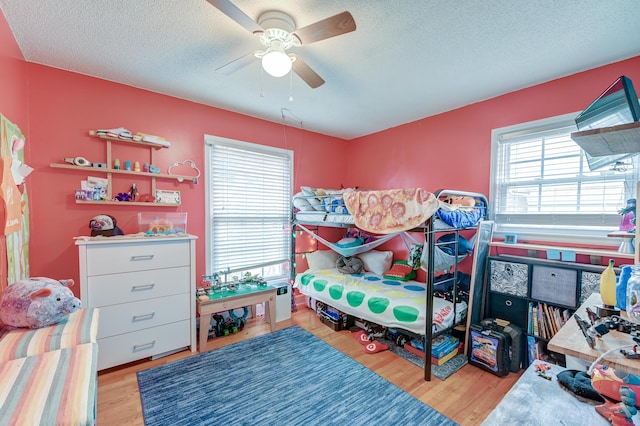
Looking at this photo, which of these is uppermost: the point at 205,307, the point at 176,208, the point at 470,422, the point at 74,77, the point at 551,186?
the point at 74,77

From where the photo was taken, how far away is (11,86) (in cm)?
174

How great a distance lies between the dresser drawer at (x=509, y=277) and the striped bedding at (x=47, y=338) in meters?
2.96

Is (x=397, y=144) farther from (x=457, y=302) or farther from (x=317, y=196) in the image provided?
(x=457, y=302)

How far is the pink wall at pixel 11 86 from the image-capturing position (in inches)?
61.4

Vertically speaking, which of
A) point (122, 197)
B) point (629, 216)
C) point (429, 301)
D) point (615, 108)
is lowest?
point (429, 301)

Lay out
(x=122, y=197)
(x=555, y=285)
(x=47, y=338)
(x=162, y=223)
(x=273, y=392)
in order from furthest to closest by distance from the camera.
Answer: (x=162, y=223), (x=122, y=197), (x=555, y=285), (x=273, y=392), (x=47, y=338)

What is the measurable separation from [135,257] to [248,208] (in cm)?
136

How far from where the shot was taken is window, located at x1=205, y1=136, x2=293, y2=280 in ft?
10.1

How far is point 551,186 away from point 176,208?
370 centimetres

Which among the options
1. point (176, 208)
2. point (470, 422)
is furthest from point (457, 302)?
point (176, 208)

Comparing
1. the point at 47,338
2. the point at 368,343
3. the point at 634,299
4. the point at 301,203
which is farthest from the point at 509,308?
the point at 47,338

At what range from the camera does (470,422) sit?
171 cm

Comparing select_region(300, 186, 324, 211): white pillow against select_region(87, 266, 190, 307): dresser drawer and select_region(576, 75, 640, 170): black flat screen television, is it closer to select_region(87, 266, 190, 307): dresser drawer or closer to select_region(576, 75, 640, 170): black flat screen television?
select_region(87, 266, 190, 307): dresser drawer

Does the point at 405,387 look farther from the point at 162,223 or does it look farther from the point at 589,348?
the point at 162,223
